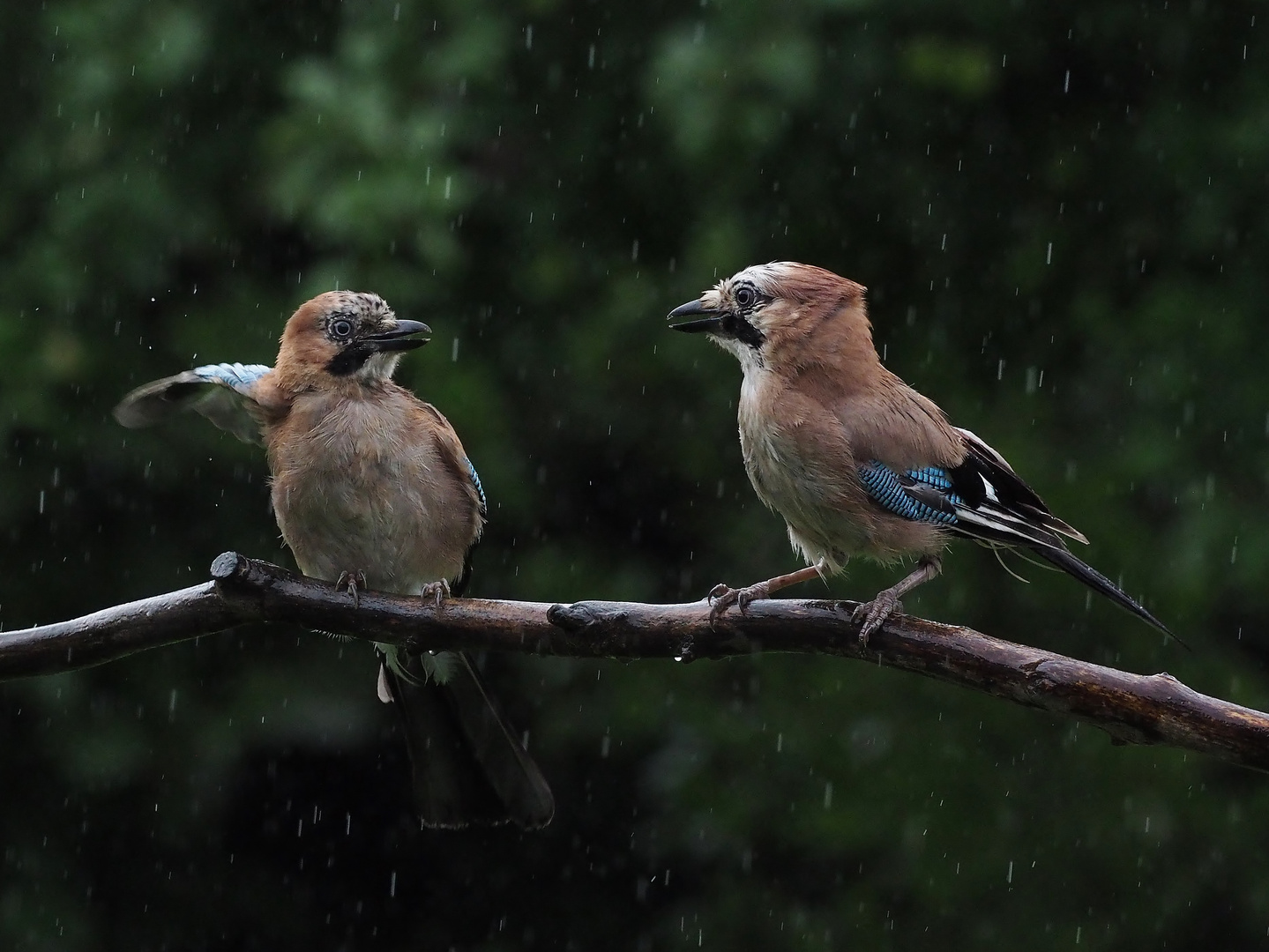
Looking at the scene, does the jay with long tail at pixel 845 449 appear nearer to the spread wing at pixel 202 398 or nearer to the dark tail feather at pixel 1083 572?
the dark tail feather at pixel 1083 572

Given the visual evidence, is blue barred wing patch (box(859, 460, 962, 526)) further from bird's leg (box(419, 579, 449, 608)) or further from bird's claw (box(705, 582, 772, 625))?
bird's leg (box(419, 579, 449, 608))

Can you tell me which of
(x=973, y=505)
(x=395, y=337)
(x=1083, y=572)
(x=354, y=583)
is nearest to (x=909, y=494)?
(x=973, y=505)

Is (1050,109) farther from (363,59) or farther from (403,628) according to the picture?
(403,628)

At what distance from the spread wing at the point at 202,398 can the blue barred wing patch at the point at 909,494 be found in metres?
1.62

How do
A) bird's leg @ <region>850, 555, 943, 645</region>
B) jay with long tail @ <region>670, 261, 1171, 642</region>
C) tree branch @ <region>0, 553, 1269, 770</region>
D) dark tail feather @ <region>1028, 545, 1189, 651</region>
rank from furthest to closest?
jay with long tail @ <region>670, 261, 1171, 642</region> < dark tail feather @ <region>1028, 545, 1189, 651</region> < bird's leg @ <region>850, 555, 943, 645</region> < tree branch @ <region>0, 553, 1269, 770</region>

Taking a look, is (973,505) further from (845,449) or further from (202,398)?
(202,398)

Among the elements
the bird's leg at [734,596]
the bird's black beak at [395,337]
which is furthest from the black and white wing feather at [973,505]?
the bird's black beak at [395,337]

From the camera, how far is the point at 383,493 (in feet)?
14.1

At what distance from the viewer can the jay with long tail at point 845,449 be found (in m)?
3.87

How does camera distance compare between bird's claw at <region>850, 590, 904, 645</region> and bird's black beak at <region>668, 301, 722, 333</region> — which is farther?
bird's black beak at <region>668, 301, 722, 333</region>

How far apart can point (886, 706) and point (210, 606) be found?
315 cm

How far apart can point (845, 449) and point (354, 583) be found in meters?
1.20

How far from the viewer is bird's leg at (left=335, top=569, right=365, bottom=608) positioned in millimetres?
3697

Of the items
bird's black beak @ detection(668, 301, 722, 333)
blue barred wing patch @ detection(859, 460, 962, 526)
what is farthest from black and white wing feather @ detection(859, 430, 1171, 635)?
bird's black beak @ detection(668, 301, 722, 333)
